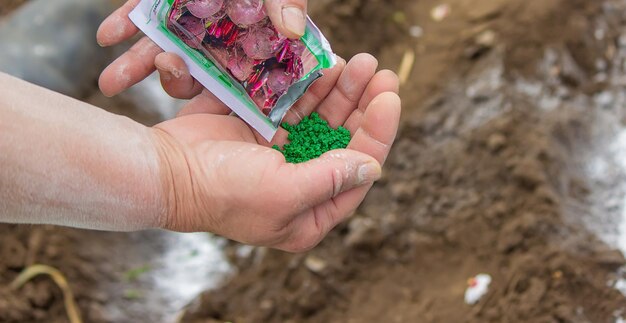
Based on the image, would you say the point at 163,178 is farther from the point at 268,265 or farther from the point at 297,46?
the point at 268,265

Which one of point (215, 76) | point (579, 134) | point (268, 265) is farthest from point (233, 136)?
point (579, 134)

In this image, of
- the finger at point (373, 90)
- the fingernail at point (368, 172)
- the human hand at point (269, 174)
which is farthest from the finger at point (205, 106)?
the fingernail at point (368, 172)

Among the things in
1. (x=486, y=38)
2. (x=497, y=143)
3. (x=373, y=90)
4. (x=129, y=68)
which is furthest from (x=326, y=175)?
(x=486, y=38)

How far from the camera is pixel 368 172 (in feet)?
4.23

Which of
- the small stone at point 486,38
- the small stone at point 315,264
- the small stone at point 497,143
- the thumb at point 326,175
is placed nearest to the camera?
the thumb at point 326,175

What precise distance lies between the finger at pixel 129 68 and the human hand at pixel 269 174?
6.3 inches

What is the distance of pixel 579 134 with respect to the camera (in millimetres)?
2203

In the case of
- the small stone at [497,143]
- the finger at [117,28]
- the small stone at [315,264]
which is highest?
the finger at [117,28]

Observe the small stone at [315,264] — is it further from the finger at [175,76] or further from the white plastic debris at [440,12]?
the white plastic debris at [440,12]

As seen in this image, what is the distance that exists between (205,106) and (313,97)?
0.82 ft

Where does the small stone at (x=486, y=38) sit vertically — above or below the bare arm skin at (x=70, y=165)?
below

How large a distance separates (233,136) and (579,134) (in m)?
1.34

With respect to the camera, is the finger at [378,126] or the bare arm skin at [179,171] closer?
the bare arm skin at [179,171]

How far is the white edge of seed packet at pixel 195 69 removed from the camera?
4.72ft
